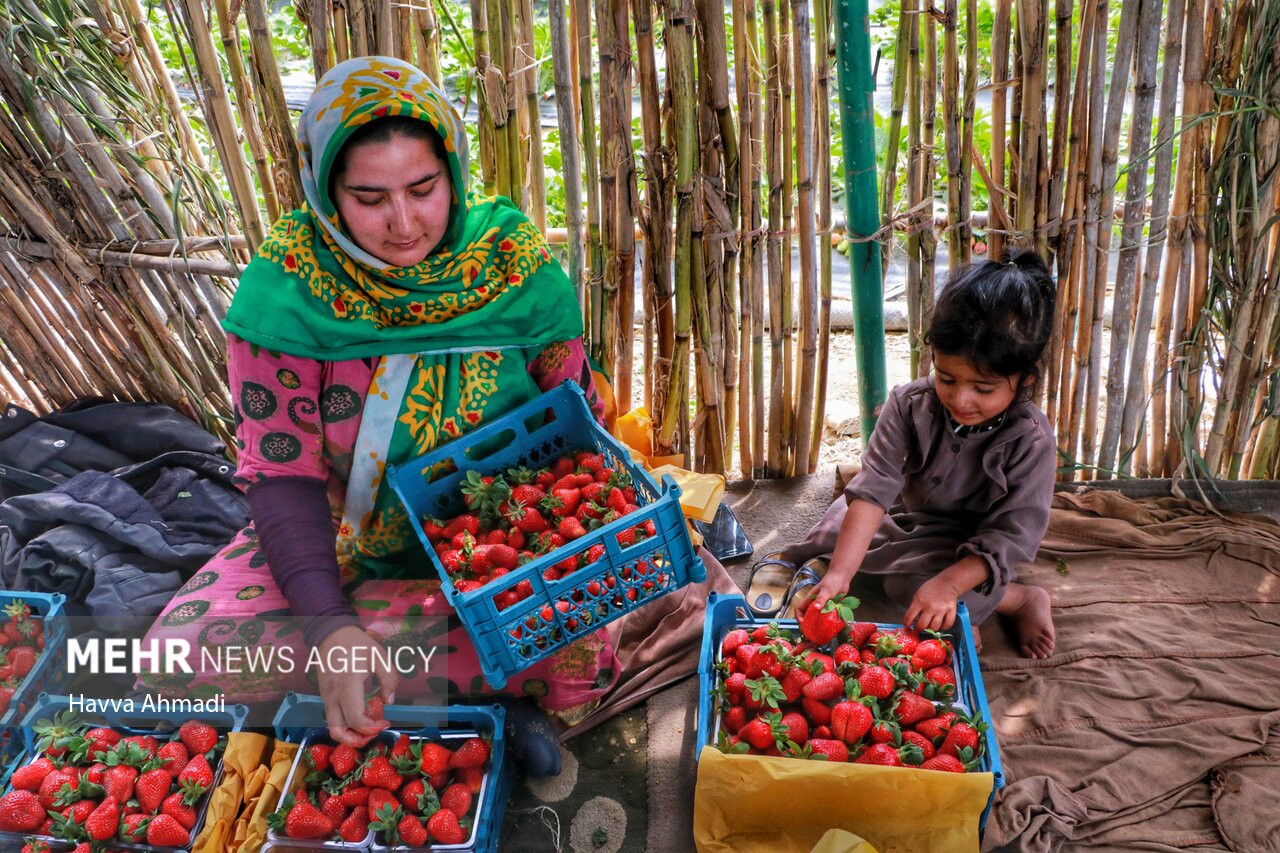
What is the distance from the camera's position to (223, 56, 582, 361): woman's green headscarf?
1715 millimetres

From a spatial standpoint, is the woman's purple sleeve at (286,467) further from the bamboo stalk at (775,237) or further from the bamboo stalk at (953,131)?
the bamboo stalk at (953,131)

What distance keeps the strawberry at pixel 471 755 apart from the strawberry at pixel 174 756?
0.50 meters

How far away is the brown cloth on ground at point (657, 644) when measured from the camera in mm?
2096

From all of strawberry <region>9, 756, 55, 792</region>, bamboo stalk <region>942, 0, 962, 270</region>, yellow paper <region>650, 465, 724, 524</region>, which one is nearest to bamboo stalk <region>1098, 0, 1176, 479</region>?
bamboo stalk <region>942, 0, 962, 270</region>

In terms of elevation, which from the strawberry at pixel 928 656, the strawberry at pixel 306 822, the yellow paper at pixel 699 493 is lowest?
the strawberry at pixel 306 822

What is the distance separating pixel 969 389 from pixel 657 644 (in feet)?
2.88

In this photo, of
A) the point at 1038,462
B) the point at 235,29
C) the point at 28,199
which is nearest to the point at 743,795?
the point at 1038,462

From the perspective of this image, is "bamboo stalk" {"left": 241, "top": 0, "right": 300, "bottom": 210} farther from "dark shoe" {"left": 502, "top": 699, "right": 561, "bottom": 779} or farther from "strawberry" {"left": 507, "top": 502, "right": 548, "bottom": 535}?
"dark shoe" {"left": 502, "top": 699, "right": 561, "bottom": 779}

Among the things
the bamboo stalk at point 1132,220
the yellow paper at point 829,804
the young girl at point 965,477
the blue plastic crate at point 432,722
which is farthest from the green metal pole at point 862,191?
the blue plastic crate at point 432,722

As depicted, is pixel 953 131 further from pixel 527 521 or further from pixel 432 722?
pixel 432 722

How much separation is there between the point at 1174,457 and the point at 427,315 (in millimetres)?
2001

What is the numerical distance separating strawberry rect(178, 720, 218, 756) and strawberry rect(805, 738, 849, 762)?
3.61ft

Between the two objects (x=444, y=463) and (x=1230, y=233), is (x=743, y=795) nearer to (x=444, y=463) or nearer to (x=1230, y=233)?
(x=444, y=463)

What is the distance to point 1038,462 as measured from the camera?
6.60 feet
